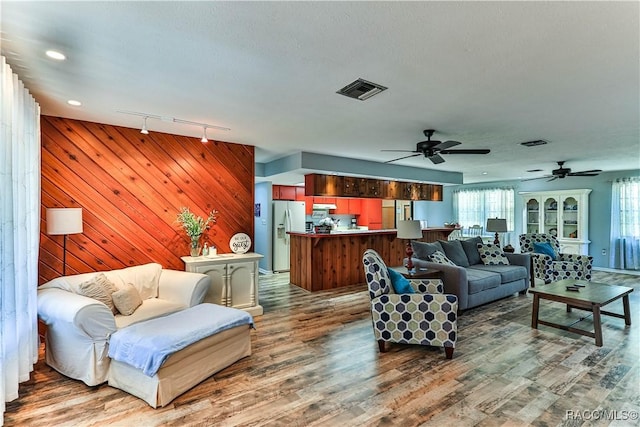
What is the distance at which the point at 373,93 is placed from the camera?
278 centimetres

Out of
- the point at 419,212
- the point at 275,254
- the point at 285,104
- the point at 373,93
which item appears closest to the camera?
the point at 373,93

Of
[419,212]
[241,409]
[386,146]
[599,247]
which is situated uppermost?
[386,146]

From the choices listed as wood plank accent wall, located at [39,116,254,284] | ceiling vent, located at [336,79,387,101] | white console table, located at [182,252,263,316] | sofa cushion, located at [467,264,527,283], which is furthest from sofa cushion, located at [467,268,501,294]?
wood plank accent wall, located at [39,116,254,284]

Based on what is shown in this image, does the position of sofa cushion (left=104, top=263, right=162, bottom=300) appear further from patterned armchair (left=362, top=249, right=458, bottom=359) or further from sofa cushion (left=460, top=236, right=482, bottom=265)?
sofa cushion (left=460, top=236, right=482, bottom=265)

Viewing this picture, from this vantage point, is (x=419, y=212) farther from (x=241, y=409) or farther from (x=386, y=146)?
(x=241, y=409)

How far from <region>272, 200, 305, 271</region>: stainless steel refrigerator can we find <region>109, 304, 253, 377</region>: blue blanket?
445 centimetres

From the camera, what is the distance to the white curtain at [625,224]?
23.2 feet

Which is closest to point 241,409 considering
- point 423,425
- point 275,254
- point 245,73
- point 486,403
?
point 423,425

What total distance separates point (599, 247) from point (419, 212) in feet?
15.2

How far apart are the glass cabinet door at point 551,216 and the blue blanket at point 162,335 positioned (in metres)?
8.45

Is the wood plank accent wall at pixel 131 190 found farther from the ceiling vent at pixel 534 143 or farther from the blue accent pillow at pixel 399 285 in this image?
the ceiling vent at pixel 534 143

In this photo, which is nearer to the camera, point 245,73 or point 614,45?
point 614,45

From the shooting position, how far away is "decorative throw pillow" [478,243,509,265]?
216 inches

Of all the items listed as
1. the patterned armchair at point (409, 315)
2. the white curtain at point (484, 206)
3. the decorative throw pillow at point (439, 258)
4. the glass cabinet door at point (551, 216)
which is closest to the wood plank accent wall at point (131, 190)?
the patterned armchair at point (409, 315)
